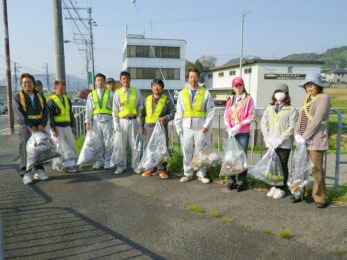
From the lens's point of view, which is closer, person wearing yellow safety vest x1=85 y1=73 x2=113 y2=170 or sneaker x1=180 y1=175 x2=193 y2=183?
sneaker x1=180 y1=175 x2=193 y2=183

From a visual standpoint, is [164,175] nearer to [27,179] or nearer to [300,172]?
[300,172]

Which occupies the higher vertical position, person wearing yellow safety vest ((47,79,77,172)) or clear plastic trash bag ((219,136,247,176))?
person wearing yellow safety vest ((47,79,77,172))

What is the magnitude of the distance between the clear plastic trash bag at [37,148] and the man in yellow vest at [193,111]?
235 cm

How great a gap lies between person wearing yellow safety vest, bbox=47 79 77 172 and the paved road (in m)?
0.86

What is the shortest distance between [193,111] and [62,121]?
2.59 metres

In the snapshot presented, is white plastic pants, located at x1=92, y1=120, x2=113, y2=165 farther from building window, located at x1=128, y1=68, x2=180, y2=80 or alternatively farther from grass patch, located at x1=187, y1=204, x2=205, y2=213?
building window, located at x1=128, y1=68, x2=180, y2=80

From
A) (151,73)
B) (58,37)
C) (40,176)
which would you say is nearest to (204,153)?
(40,176)

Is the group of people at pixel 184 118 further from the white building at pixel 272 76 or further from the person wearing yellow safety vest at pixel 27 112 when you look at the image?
the white building at pixel 272 76

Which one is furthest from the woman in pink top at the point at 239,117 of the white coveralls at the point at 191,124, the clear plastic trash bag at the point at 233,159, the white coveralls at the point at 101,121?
the white coveralls at the point at 101,121

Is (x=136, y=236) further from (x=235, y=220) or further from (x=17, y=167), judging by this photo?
(x=17, y=167)

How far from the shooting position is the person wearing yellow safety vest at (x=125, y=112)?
16.8ft

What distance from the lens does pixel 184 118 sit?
15.4 ft

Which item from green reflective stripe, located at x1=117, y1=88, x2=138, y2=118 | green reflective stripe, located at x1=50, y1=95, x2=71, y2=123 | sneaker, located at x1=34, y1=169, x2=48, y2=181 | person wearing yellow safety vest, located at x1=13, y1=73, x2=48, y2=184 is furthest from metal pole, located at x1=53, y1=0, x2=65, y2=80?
sneaker, located at x1=34, y1=169, x2=48, y2=181

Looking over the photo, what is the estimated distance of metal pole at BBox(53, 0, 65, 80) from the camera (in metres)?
6.81
